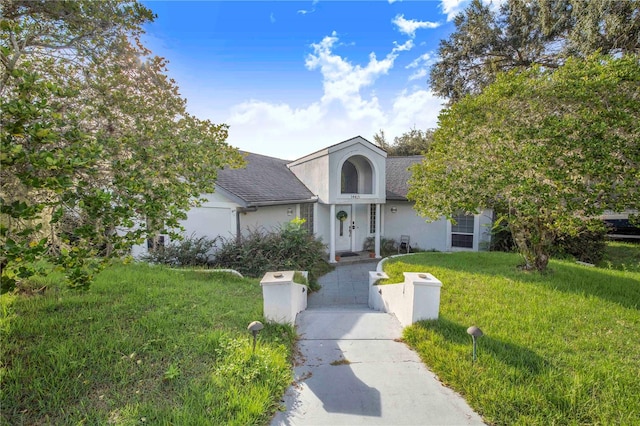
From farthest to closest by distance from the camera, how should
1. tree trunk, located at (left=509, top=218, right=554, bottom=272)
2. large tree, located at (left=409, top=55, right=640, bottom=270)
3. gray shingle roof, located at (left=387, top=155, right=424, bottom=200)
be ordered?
1. gray shingle roof, located at (left=387, top=155, right=424, bottom=200)
2. tree trunk, located at (left=509, top=218, right=554, bottom=272)
3. large tree, located at (left=409, top=55, right=640, bottom=270)

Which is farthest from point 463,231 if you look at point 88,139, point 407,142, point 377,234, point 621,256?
point 407,142

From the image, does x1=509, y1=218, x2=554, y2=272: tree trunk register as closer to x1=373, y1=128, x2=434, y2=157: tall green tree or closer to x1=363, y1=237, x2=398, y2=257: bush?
x1=363, y1=237, x2=398, y2=257: bush

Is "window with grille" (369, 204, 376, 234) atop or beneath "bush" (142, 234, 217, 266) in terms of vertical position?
atop

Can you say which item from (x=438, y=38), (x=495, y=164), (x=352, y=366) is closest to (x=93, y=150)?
(x=352, y=366)

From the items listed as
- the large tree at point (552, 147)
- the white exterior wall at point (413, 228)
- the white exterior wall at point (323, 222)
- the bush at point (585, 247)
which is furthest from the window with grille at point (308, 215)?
the bush at point (585, 247)

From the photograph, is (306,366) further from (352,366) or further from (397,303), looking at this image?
(397,303)

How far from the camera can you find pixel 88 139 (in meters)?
3.78

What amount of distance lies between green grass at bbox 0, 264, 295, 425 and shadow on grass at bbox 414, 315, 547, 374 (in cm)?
261

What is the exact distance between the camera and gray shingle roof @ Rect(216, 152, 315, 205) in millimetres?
11394

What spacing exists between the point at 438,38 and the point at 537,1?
4.76 m

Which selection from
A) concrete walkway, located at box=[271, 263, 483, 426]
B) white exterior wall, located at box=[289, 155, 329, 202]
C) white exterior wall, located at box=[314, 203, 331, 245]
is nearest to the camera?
concrete walkway, located at box=[271, 263, 483, 426]

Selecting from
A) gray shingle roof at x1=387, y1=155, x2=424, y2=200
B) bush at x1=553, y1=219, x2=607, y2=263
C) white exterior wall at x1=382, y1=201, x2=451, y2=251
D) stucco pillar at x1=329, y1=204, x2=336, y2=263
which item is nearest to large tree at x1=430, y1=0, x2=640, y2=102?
gray shingle roof at x1=387, y1=155, x2=424, y2=200

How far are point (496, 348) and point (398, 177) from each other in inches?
584

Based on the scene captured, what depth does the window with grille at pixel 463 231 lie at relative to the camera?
1452 cm
